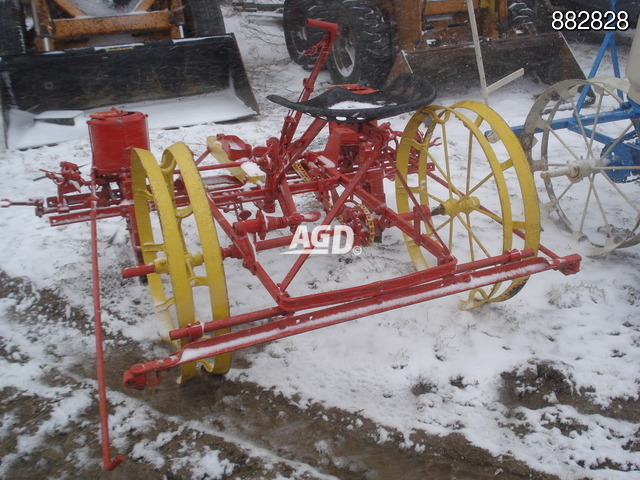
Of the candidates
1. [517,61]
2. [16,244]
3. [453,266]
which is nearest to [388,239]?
[453,266]

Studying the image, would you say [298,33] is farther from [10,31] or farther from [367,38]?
[10,31]

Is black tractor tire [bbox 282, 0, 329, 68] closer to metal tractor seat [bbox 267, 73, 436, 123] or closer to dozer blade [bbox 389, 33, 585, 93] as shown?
dozer blade [bbox 389, 33, 585, 93]

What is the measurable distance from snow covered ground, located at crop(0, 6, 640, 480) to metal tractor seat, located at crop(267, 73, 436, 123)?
4.34 feet

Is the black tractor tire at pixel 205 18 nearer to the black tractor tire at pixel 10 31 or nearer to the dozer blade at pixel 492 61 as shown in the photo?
the black tractor tire at pixel 10 31

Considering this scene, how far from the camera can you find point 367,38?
729cm

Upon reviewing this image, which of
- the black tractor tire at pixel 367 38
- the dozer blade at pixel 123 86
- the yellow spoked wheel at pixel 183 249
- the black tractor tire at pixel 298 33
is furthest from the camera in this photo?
the black tractor tire at pixel 298 33

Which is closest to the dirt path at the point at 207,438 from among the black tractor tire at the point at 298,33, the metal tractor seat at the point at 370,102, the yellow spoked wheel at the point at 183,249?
the yellow spoked wheel at the point at 183,249

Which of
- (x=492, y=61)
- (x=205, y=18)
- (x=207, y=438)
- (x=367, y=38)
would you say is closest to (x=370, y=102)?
(x=207, y=438)

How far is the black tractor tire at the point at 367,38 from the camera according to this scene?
23.9 feet

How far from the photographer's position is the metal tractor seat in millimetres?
2541

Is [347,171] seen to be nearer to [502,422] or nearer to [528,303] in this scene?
[528,303]

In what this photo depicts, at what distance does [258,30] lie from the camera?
37.1 feet

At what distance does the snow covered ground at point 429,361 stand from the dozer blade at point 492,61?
3.98m

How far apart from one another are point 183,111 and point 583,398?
6.28 m
